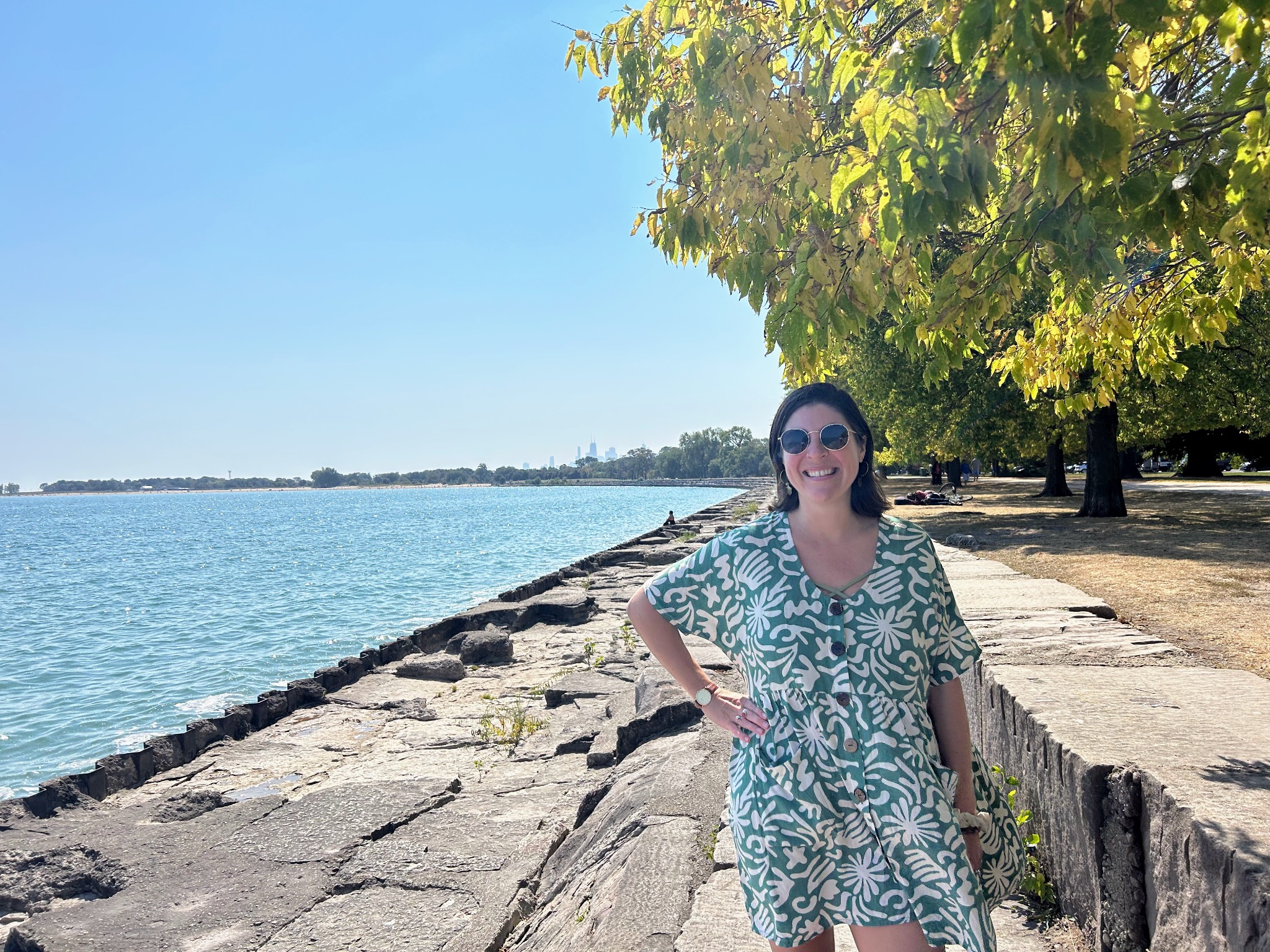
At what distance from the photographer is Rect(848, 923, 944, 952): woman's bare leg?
2217mm

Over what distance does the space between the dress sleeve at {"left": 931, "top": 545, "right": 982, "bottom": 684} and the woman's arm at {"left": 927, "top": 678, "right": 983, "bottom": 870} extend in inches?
1.0

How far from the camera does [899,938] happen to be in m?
2.22

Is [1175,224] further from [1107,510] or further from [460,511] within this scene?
[460,511]

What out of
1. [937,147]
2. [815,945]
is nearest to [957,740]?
[815,945]

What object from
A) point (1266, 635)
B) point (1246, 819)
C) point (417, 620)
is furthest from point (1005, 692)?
point (417, 620)

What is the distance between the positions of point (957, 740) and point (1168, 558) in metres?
11.5

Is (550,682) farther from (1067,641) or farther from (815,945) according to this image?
(815,945)

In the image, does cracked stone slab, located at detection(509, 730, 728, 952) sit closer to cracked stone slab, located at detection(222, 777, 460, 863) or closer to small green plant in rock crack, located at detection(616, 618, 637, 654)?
cracked stone slab, located at detection(222, 777, 460, 863)

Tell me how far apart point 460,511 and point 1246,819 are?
129m

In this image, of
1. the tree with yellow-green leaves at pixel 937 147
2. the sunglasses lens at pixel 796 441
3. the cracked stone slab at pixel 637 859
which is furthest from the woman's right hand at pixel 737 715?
the tree with yellow-green leaves at pixel 937 147

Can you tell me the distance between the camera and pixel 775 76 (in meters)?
4.24

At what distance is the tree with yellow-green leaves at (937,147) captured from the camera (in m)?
2.56

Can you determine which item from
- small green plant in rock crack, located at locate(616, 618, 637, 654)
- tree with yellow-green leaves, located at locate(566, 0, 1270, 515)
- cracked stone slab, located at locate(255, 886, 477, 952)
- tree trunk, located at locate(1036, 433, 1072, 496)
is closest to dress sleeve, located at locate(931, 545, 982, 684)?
tree with yellow-green leaves, located at locate(566, 0, 1270, 515)

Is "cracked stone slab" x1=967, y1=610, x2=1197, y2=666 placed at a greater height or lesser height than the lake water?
greater
